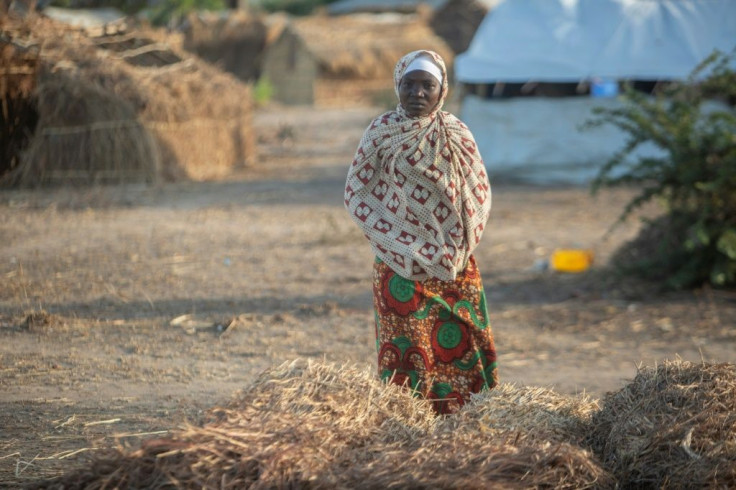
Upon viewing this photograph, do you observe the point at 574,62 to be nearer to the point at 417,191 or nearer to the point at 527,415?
the point at 417,191

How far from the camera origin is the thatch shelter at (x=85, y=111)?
10.5 metres

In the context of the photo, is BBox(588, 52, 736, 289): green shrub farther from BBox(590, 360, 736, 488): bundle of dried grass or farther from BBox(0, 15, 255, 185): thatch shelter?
BBox(0, 15, 255, 185): thatch shelter

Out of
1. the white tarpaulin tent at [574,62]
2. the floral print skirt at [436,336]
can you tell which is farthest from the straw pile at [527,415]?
the white tarpaulin tent at [574,62]

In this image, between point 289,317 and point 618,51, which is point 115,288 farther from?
point 618,51

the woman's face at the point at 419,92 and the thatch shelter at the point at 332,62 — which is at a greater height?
the woman's face at the point at 419,92

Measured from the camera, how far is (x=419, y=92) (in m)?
3.71

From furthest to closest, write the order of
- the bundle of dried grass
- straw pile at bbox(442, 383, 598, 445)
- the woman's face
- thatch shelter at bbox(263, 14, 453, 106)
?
thatch shelter at bbox(263, 14, 453, 106)
the woman's face
straw pile at bbox(442, 383, 598, 445)
the bundle of dried grass

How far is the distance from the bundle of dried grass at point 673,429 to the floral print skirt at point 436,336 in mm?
702

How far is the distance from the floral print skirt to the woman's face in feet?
2.24

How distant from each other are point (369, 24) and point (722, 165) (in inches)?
760

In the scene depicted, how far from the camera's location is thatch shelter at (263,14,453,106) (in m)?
22.9

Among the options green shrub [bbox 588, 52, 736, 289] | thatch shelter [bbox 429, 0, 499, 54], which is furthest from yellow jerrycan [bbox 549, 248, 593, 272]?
thatch shelter [bbox 429, 0, 499, 54]

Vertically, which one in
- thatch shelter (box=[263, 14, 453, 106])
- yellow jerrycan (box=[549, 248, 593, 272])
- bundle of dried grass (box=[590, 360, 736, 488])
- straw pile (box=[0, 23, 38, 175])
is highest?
bundle of dried grass (box=[590, 360, 736, 488])

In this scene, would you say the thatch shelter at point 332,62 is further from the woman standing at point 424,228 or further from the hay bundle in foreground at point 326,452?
the hay bundle in foreground at point 326,452
